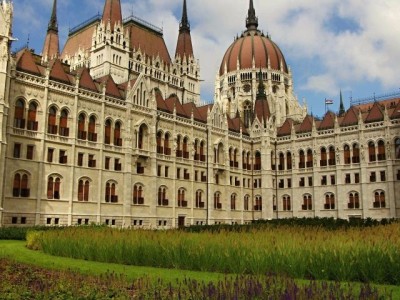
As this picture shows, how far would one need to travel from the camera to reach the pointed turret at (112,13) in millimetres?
65062

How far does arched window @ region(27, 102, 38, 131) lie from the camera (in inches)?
1629

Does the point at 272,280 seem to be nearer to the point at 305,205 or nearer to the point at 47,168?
the point at 47,168

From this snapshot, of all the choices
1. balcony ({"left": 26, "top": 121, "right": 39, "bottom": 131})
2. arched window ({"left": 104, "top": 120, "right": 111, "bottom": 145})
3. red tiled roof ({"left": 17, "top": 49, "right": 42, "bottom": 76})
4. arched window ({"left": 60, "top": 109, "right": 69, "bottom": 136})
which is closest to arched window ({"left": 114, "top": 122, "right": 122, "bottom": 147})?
arched window ({"left": 104, "top": 120, "right": 111, "bottom": 145})

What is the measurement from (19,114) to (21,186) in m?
6.97

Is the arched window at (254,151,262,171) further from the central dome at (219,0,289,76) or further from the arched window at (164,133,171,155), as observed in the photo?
the central dome at (219,0,289,76)

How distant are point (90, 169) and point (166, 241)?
29.6m

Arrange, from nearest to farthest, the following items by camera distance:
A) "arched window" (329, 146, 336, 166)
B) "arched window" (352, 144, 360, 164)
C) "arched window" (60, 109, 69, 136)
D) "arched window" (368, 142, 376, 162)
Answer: "arched window" (60, 109, 69, 136) → "arched window" (368, 142, 376, 162) → "arched window" (352, 144, 360, 164) → "arched window" (329, 146, 336, 166)

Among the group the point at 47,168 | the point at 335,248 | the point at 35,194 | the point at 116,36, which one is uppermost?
the point at 116,36

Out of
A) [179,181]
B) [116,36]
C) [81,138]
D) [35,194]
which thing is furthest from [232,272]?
[116,36]

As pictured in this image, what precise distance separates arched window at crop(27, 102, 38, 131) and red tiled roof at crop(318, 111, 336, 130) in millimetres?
42252

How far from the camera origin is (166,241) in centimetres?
1800

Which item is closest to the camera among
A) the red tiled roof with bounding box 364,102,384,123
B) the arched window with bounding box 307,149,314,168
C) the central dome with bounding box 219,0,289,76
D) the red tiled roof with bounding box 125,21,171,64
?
the red tiled roof with bounding box 364,102,384,123

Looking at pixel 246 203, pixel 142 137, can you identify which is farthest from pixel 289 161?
pixel 142 137

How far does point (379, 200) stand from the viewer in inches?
2271
